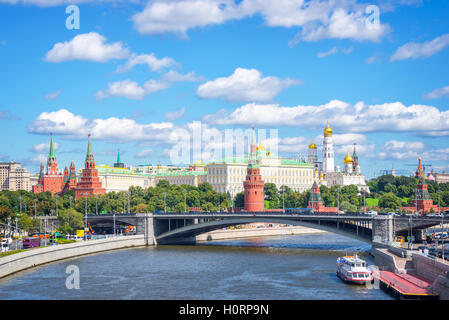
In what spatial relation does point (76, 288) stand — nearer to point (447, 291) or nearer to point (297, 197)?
point (447, 291)

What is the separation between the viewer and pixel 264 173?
152750 mm

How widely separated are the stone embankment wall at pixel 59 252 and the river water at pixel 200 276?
2.71 feet

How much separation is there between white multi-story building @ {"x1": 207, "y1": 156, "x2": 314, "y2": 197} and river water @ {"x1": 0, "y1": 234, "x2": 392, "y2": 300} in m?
75.0

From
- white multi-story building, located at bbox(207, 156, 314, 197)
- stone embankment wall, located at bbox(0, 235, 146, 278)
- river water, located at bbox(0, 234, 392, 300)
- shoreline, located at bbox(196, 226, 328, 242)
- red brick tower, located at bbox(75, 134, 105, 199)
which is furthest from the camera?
white multi-story building, located at bbox(207, 156, 314, 197)

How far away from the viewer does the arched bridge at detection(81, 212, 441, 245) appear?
64.6 metres

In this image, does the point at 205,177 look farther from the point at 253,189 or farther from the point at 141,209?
the point at 141,209

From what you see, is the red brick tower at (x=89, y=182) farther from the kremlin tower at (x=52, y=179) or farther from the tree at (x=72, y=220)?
the tree at (x=72, y=220)

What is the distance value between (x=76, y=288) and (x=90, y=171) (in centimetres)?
8133

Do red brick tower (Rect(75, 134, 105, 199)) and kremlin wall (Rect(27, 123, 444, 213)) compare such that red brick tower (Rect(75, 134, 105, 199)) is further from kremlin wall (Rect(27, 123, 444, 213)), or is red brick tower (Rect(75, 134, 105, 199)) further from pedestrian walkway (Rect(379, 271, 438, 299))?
pedestrian walkway (Rect(379, 271, 438, 299))

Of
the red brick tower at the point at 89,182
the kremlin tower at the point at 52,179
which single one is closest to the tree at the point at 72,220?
the red brick tower at the point at 89,182

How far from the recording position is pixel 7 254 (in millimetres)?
51344

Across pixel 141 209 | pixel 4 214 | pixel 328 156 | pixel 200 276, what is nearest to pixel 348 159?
pixel 328 156

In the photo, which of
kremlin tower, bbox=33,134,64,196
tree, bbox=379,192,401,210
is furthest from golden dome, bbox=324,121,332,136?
kremlin tower, bbox=33,134,64,196
